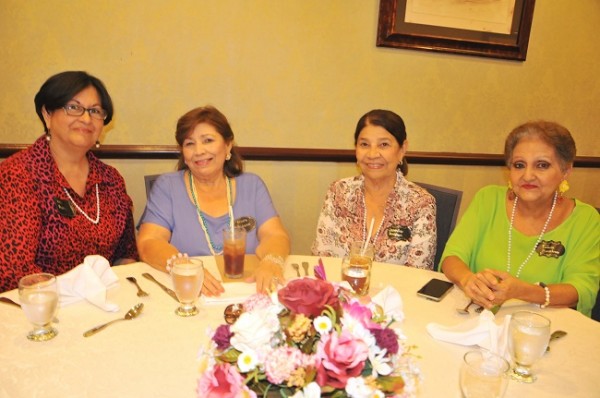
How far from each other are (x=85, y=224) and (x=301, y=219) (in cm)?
152

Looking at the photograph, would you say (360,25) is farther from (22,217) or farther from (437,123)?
(22,217)

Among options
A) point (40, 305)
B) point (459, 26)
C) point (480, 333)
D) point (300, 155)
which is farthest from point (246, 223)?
point (459, 26)

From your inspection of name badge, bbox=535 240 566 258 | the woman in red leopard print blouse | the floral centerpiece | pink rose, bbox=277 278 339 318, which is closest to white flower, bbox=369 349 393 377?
the floral centerpiece

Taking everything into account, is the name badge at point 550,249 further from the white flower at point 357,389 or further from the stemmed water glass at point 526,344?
the white flower at point 357,389

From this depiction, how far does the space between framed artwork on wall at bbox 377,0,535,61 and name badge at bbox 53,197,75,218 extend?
2.10 meters

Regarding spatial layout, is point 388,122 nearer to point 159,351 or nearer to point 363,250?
point 363,250

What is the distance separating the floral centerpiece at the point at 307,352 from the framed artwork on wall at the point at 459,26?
259cm

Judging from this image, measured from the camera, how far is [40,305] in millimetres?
1142

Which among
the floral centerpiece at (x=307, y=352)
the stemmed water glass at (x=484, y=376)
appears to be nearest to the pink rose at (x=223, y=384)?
the floral centerpiece at (x=307, y=352)

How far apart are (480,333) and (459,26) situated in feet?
8.40

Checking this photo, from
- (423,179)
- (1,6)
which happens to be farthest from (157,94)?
(423,179)

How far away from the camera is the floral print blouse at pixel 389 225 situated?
6.93 feet

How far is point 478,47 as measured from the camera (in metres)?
3.23

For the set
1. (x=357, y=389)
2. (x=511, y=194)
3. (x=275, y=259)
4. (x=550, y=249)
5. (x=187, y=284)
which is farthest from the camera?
(x=511, y=194)
